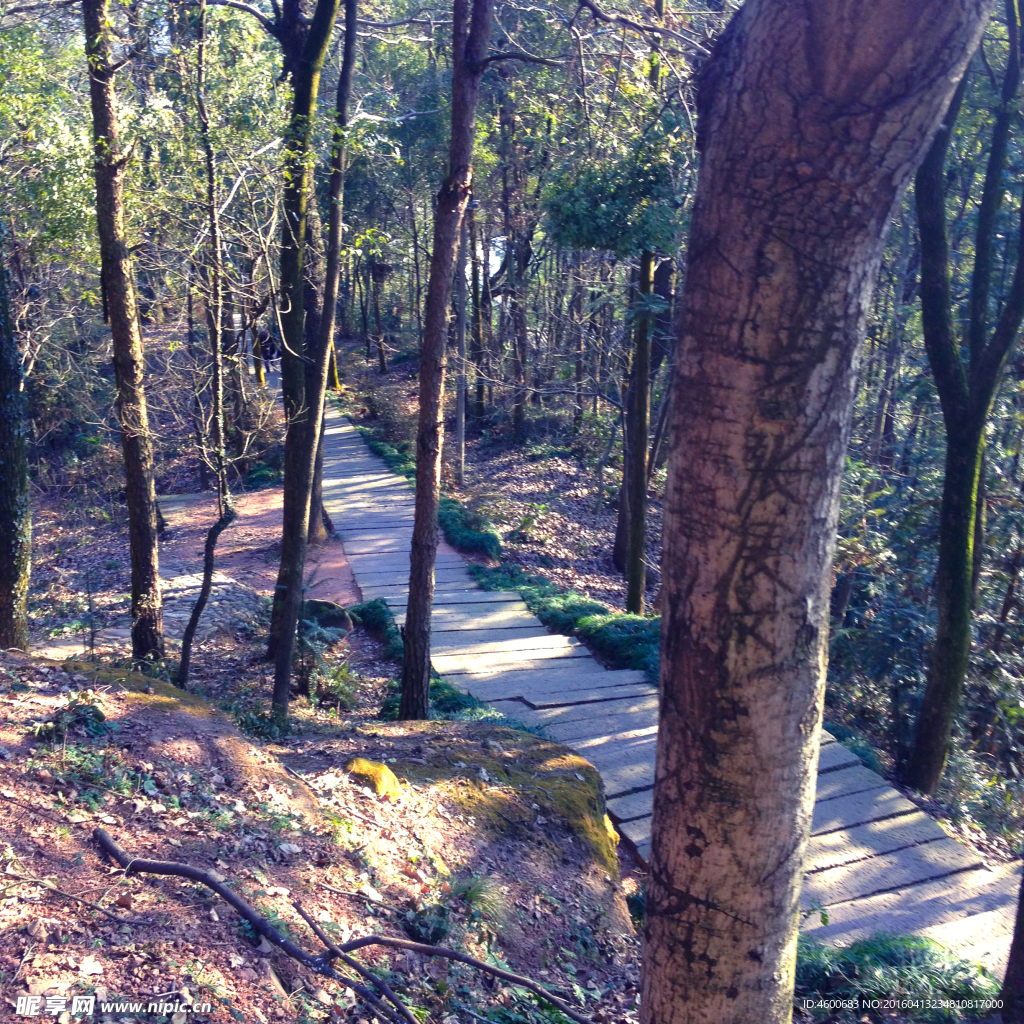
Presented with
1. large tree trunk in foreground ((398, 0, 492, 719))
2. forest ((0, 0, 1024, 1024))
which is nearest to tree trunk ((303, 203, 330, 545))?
forest ((0, 0, 1024, 1024))

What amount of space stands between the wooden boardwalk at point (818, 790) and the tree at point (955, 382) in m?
1.10

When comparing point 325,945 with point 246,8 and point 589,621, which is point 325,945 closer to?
point 589,621

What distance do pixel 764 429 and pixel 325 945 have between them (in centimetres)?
256

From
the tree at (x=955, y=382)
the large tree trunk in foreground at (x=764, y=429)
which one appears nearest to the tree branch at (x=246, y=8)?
the tree at (x=955, y=382)

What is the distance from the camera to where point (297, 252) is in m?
7.90

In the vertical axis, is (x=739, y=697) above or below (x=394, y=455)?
above

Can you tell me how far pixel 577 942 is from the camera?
4.21 meters

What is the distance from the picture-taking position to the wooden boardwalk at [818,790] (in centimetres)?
553

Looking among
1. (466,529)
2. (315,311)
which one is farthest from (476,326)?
(315,311)

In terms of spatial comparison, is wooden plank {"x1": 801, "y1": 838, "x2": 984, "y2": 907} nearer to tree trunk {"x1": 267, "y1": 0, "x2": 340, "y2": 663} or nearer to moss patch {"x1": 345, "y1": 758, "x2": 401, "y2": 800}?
moss patch {"x1": 345, "y1": 758, "x2": 401, "y2": 800}

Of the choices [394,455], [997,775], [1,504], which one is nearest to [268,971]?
[1,504]

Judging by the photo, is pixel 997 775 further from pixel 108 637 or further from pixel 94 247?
pixel 94 247

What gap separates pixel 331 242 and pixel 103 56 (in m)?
2.40

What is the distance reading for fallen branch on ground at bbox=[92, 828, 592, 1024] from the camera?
2.77 m
